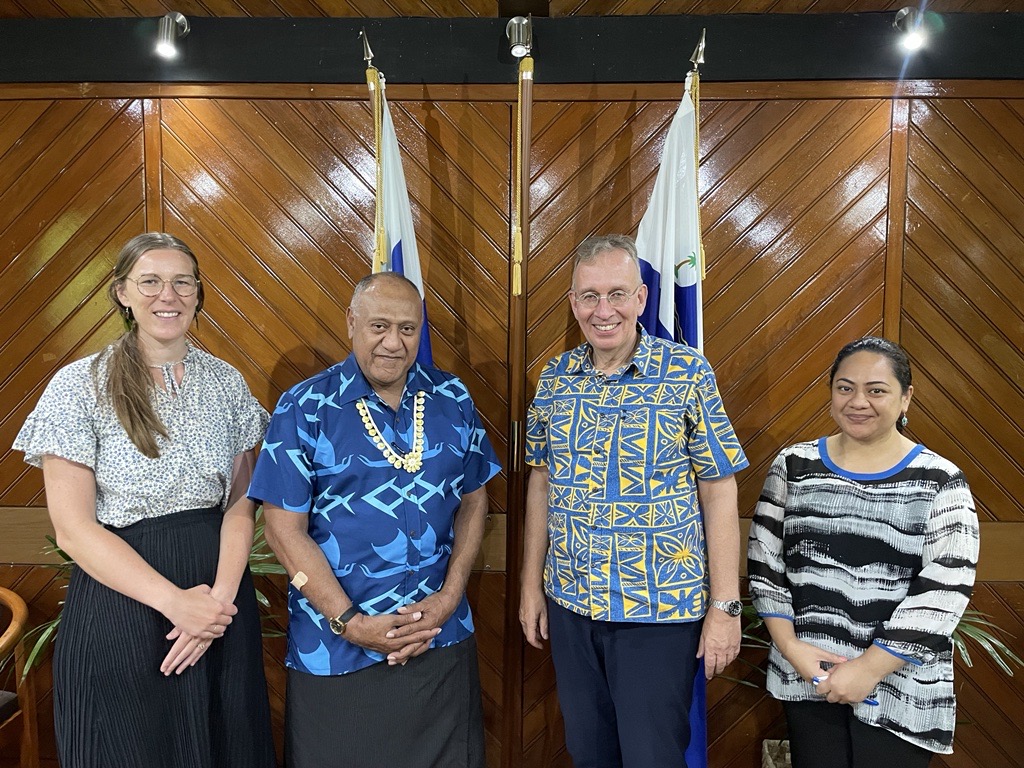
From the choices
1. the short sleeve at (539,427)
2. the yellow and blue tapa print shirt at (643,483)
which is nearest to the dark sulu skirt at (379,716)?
the yellow and blue tapa print shirt at (643,483)

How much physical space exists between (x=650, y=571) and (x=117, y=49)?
264 centimetres

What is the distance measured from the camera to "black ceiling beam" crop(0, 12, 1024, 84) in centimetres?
241

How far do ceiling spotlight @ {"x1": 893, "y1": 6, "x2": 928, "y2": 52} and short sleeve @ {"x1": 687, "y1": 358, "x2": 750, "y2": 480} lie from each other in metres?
1.59

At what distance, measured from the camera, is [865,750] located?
1597mm

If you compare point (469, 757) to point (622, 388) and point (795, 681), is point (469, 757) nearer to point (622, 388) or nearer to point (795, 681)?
point (795, 681)

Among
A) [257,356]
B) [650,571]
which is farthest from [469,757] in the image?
[257,356]

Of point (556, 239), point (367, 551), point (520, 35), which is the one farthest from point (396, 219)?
point (367, 551)

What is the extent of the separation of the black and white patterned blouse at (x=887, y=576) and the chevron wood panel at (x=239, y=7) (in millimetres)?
2144

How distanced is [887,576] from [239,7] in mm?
2886

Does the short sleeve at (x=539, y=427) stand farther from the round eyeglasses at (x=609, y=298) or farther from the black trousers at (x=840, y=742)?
the black trousers at (x=840, y=742)

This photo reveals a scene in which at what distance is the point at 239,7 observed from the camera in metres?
2.53

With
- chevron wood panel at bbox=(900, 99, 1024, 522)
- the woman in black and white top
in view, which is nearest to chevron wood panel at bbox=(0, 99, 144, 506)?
the woman in black and white top

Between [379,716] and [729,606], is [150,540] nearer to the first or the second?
[379,716]

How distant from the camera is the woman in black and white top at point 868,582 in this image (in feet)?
5.08
